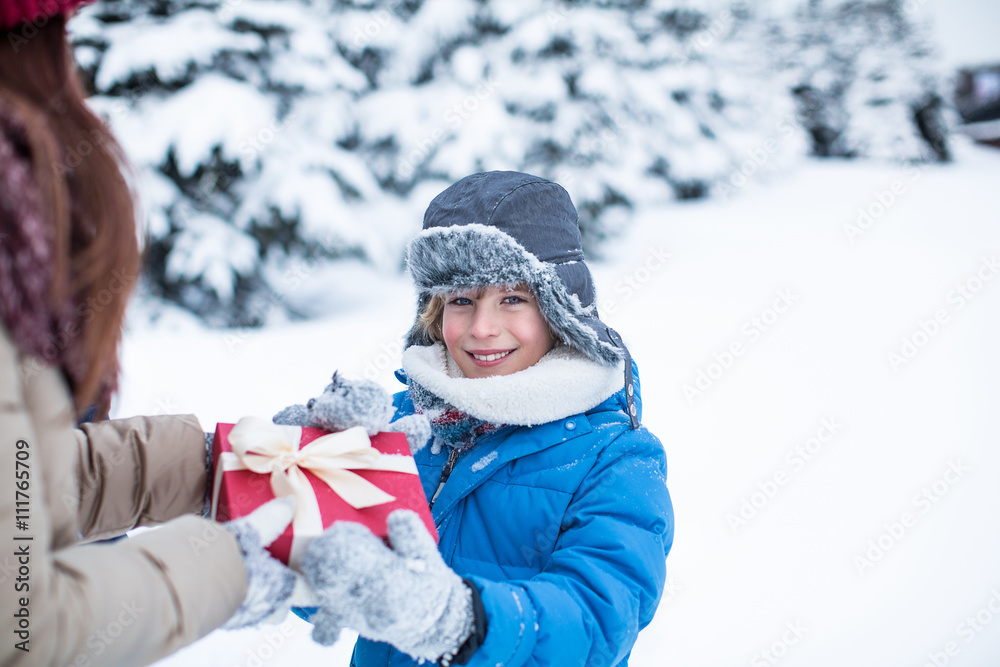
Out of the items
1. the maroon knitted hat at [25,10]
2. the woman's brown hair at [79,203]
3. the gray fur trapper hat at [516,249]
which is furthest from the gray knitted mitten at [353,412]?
the maroon knitted hat at [25,10]

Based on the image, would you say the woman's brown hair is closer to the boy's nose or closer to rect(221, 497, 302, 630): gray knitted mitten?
rect(221, 497, 302, 630): gray knitted mitten

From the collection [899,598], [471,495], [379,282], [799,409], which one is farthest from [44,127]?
[379,282]

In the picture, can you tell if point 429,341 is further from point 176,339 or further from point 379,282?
point 379,282

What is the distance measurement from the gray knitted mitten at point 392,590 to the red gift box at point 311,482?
11 centimetres

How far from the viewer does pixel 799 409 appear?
468cm

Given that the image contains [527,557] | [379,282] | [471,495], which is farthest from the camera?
[379,282]

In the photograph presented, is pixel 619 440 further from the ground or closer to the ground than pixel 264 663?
further from the ground

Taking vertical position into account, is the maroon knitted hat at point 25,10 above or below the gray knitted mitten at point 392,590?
above

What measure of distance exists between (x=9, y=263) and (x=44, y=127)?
0.55ft

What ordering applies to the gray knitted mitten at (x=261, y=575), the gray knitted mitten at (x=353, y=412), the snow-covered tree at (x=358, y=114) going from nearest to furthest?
the gray knitted mitten at (x=261, y=575) → the gray knitted mitten at (x=353, y=412) → the snow-covered tree at (x=358, y=114)

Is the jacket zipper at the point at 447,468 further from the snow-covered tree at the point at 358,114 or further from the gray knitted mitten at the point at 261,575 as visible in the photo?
the snow-covered tree at the point at 358,114

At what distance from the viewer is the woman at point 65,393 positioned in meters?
0.66

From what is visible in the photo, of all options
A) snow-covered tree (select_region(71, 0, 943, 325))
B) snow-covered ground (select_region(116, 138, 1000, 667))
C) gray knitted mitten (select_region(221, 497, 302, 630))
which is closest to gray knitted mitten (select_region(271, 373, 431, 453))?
gray knitted mitten (select_region(221, 497, 302, 630))

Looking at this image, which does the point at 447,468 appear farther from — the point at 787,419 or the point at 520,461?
the point at 787,419
